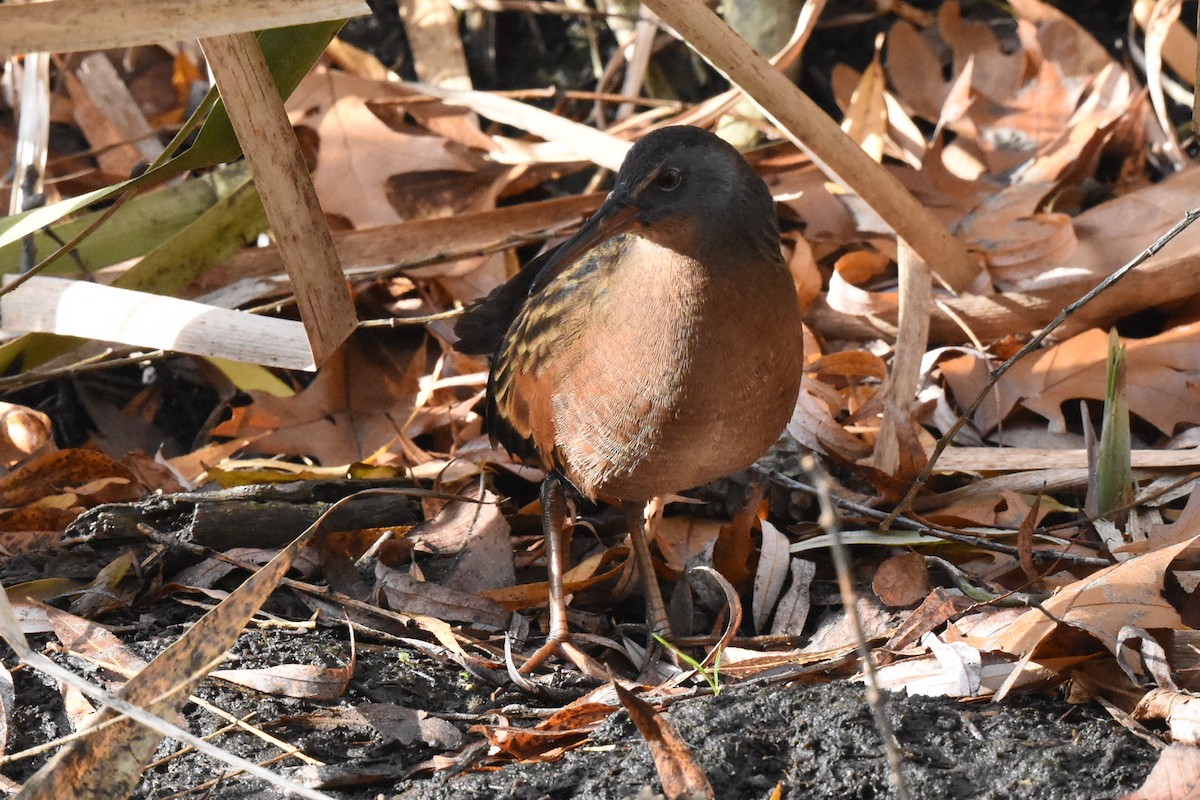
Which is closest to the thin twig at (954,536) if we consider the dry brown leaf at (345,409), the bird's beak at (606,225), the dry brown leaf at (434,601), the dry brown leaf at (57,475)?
the bird's beak at (606,225)

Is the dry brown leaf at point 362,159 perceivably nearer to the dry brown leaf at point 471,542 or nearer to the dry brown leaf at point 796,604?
the dry brown leaf at point 471,542

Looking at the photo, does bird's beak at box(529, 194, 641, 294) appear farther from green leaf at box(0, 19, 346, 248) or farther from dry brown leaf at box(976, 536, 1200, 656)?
dry brown leaf at box(976, 536, 1200, 656)

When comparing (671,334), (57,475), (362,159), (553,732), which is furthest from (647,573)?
(362,159)

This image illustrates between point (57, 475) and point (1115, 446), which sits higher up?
point (57, 475)

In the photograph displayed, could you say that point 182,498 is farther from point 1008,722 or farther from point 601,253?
point 1008,722

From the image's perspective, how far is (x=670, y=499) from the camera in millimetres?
3705

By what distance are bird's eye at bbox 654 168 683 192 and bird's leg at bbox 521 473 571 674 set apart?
0.81 metres

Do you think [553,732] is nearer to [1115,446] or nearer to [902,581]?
[902,581]

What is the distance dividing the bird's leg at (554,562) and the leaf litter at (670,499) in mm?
67

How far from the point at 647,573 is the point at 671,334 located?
717mm

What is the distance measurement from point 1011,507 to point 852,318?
0.96 meters

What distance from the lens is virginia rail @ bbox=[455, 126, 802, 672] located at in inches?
113

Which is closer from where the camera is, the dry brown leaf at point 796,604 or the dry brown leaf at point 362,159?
the dry brown leaf at point 796,604

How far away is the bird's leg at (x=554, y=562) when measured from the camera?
3.08m
